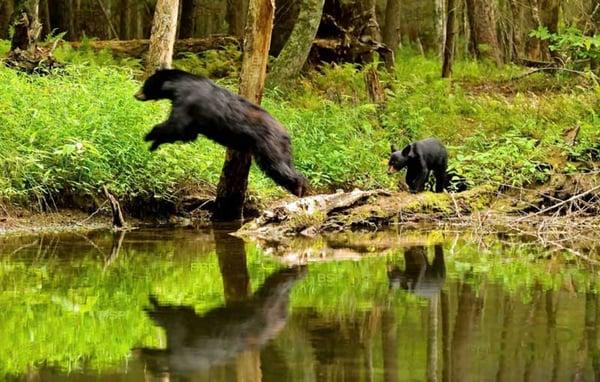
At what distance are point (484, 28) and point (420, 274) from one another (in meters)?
18.8

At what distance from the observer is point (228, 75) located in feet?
64.5

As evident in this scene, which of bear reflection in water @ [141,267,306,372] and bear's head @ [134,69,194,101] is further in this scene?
bear's head @ [134,69,194,101]

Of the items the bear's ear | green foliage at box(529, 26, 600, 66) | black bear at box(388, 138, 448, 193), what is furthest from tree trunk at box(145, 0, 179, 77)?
green foliage at box(529, 26, 600, 66)

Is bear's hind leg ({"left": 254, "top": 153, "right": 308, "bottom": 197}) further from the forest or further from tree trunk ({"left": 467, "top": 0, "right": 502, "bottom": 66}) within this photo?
tree trunk ({"left": 467, "top": 0, "right": 502, "bottom": 66})

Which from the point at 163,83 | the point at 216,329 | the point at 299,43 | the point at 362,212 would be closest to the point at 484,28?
the point at 299,43

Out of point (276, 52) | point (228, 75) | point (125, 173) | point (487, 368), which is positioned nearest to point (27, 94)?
point (125, 173)

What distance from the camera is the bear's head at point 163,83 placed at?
8.75 metres

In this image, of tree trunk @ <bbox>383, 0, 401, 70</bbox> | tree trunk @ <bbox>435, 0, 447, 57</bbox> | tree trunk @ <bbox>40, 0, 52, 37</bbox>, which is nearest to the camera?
tree trunk @ <bbox>40, 0, 52, 37</bbox>

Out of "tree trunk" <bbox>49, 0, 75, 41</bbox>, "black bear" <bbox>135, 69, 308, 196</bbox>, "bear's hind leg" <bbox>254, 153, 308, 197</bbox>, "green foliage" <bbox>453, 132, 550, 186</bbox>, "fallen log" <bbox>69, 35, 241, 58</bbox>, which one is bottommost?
"green foliage" <bbox>453, 132, 550, 186</bbox>

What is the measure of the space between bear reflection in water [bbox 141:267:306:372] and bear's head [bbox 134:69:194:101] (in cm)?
287

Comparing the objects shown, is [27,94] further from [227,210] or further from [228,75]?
[228,75]

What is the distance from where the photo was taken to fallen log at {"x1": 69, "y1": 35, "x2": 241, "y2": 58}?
20.7 m

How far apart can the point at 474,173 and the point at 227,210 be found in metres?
4.40

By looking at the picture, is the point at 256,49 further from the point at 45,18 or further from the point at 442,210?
the point at 45,18
